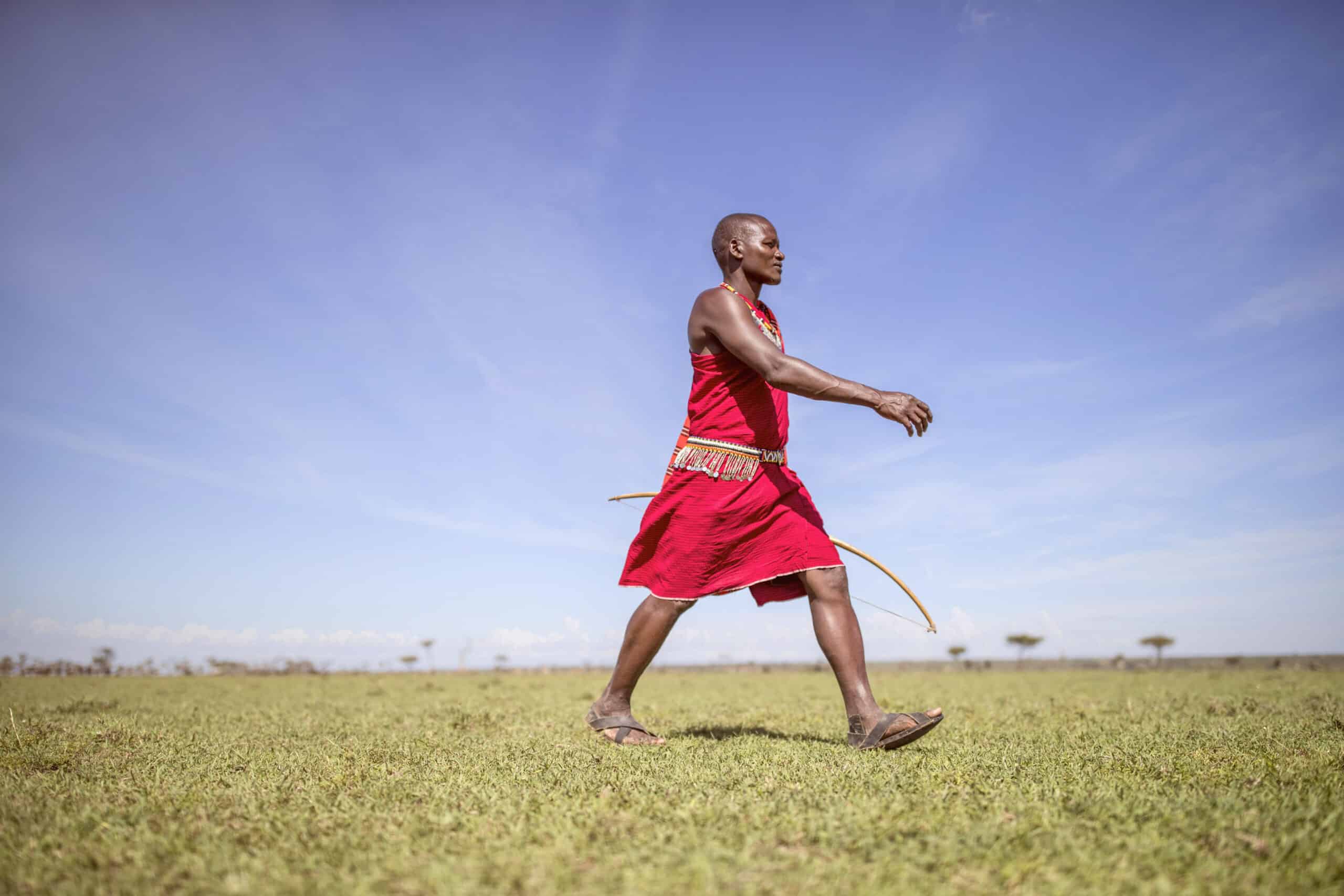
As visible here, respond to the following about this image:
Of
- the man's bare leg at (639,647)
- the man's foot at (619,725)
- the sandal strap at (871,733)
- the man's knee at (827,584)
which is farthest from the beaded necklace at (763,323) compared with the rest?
the man's foot at (619,725)

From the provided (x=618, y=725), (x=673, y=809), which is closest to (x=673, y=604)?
(x=618, y=725)

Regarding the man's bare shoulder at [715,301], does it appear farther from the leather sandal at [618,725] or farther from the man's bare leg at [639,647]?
the leather sandal at [618,725]

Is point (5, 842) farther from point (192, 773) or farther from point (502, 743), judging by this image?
point (502, 743)

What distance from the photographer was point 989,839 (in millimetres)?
2105

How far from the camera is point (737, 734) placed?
465 centimetres

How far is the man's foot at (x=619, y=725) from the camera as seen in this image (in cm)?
414

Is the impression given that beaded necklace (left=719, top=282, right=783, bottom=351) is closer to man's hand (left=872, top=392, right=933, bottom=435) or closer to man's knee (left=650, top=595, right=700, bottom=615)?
man's hand (left=872, top=392, right=933, bottom=435)

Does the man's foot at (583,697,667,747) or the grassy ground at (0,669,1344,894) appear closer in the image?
the grassy ground at (0,669,1344,894)

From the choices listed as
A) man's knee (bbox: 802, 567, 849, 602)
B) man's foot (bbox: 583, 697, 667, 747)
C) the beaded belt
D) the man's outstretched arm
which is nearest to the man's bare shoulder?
the man's outstretched arm

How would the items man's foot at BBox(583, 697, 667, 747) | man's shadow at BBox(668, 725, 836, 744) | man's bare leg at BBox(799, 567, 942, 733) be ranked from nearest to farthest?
man's bare leg at BBox(799, 567, 942, 733), man's foot at BBox(583, 697, 667, 747), man's shadow at BBox(668, 725, 836, 744)

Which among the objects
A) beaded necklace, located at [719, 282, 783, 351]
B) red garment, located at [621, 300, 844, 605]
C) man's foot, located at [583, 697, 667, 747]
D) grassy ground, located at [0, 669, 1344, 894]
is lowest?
grassy ground, located at [0, 669, 1344, 894]

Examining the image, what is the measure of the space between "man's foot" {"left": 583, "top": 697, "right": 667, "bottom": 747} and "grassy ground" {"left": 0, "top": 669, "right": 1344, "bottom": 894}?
0.15 m

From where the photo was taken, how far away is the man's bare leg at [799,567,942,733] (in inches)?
153

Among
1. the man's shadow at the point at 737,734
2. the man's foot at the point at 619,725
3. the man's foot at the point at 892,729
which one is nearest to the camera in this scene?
the man's foot at the point at 892,729
